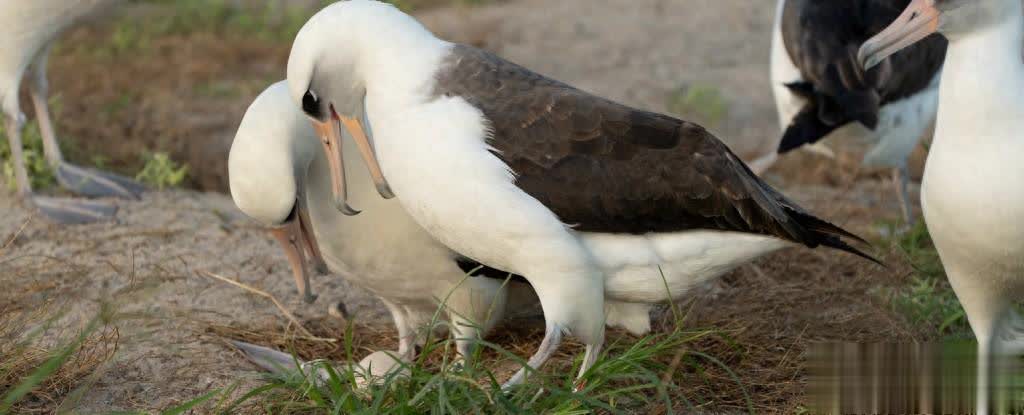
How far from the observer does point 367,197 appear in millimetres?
4695

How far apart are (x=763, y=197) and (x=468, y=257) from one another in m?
0.95

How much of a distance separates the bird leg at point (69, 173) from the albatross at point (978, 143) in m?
3.92

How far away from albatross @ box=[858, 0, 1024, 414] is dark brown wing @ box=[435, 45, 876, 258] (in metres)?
0.43

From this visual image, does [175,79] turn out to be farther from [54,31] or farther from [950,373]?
[950,373]

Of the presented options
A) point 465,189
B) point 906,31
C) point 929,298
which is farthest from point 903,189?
point 465,189

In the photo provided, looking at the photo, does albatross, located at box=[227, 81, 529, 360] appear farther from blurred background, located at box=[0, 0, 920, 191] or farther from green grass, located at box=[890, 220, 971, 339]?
blurred background, located at box=[0, 0, 920, 191]

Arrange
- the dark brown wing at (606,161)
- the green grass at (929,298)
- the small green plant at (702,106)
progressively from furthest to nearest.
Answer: the small green plant at (702,106)
the green grass at (929,298)
the dark brown wing at (606,161)

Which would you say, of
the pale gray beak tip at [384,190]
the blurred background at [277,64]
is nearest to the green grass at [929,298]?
the blurred background at [277,64]

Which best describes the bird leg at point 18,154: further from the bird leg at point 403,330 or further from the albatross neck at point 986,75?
the albatross neck at point 986,75

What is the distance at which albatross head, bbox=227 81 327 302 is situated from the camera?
4355 mm

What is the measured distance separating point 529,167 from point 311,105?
678 mm

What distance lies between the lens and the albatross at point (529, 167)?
4.09m

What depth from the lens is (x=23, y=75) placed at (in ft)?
22.3

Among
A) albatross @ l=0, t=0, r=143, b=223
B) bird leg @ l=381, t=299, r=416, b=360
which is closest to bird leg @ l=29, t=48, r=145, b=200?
albatross @ l=0, t=0, r=143, b=223
